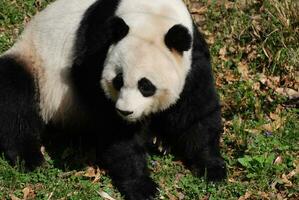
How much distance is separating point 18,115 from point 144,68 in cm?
161

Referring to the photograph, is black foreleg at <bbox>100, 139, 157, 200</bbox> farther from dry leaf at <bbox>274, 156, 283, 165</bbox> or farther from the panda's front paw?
dry leaf at <bbox>274, 156, 283, 165</bbox>

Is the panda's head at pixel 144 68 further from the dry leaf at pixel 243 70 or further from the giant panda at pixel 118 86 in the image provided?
the dry leaf at pixel 243 70

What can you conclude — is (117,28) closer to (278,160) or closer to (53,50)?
(53,50)

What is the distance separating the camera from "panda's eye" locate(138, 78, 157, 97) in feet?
15.9

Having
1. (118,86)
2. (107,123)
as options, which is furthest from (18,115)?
(118,86)

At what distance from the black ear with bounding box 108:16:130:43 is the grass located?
1.38 m

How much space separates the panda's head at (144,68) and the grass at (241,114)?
926 mm

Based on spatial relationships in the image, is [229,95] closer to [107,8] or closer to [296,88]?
[296,88]

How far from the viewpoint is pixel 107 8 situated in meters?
5.43

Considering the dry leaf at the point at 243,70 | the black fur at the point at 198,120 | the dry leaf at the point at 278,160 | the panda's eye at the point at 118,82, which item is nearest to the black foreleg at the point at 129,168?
the black fur at the point at 198,120

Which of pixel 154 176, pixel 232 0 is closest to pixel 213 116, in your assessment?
pixel 154 176

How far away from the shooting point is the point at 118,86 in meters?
4.98

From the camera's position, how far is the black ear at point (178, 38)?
190 inches

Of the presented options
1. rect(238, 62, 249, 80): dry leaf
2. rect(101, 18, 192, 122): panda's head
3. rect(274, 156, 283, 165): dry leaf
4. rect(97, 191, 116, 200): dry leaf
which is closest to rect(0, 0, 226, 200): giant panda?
rect(101, 18, 192, 122): panda's head
